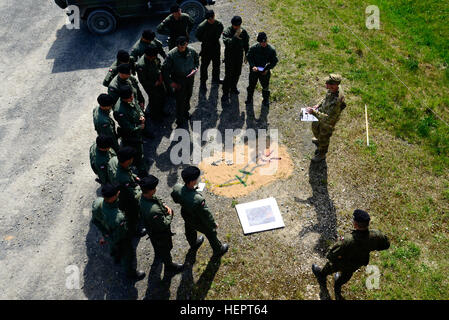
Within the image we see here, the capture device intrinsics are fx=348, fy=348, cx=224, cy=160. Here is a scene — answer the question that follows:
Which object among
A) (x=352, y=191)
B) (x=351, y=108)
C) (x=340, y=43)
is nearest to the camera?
(x=352, y=191)

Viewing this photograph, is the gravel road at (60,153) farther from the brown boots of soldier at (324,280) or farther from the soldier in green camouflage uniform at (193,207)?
the brown boots of soldier at (324,280)

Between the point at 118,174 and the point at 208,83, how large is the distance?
5054 millimetres

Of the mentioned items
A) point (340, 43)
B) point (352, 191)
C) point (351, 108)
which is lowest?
point (352, 191)

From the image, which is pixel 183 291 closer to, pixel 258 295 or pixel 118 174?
pixel 258 295

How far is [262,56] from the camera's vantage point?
28.1 ft

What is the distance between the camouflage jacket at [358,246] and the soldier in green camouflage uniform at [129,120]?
4.43 metres

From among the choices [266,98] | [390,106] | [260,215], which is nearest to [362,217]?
[260,215]

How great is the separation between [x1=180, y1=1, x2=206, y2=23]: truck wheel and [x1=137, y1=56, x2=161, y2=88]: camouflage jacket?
4.50 metres

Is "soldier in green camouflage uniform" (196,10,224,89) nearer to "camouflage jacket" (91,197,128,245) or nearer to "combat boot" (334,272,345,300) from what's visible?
"camouflage jacket" (91,197,128,245)

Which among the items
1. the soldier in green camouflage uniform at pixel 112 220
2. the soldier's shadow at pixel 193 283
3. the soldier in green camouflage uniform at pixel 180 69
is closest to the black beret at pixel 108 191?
the soldier in green camouflage uniform at pixel 112 220

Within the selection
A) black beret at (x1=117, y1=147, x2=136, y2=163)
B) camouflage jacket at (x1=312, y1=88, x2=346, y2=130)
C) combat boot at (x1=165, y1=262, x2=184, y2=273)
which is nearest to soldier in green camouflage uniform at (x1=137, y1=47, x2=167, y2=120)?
black beret at (x1=117, y1=147, x2=136, y2=163)

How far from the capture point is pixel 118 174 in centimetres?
610

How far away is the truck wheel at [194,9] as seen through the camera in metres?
11.7

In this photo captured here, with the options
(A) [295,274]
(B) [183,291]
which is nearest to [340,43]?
(A) [295,274]
